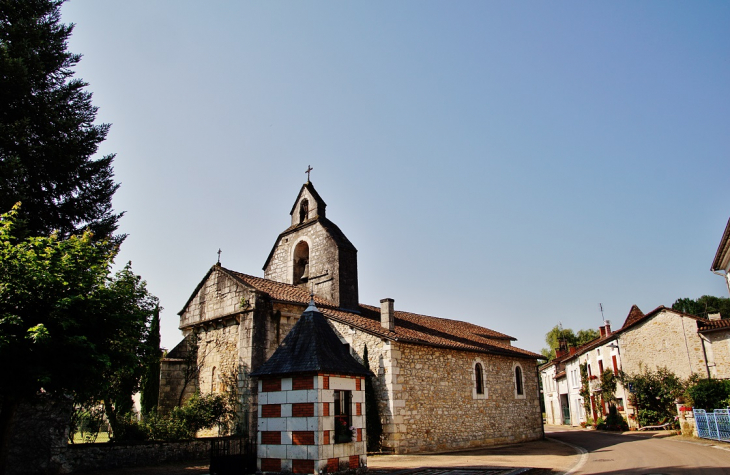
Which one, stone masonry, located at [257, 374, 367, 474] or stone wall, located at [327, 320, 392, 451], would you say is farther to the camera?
stone wall, located at [327, 320, 392, 451]

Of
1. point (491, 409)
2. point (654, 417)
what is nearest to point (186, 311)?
point (491, 409)

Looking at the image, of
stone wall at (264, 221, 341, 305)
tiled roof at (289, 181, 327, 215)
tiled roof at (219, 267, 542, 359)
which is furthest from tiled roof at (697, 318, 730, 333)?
tiled roof at (289, 181, 327, 215)

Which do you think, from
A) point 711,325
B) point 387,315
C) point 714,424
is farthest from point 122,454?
point 711,325

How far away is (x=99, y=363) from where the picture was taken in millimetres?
8859

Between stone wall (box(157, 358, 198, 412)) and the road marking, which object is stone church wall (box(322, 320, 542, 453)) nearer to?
the road marking

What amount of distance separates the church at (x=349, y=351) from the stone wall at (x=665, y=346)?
8.00 meters

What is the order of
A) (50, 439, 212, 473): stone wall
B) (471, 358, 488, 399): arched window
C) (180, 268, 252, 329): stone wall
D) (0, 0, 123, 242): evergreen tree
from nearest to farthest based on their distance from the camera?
(50, 439, 212, 473): stone wall, (0, 0, 123, 242): evergreen tree, (180, 268, 252, 329): stone wall, (471, 358, 488, 399): arched window

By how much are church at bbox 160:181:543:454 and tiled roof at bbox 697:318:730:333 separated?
9.89m

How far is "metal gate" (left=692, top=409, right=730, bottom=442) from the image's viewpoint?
16.8 m

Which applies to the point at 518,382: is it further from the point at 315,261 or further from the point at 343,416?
the point at 343,416

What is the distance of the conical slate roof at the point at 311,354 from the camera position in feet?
34.6

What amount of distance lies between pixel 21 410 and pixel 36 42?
A: 1113cm

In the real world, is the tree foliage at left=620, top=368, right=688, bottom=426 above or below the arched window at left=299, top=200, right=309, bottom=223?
below

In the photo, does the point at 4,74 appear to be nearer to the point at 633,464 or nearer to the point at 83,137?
the point at 83,137
